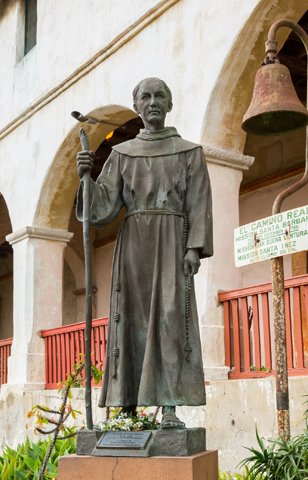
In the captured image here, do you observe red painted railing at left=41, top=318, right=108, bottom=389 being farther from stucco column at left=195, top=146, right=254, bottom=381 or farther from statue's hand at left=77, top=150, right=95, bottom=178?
statue's hand at left=77, top=150, right=95, bottom=178

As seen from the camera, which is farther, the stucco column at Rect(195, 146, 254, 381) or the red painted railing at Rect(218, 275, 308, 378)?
the stucco column at Rect(195, 146, 254, 381)

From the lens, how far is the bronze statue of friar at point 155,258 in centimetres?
351

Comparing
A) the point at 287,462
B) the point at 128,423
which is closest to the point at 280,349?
the point at 287,462

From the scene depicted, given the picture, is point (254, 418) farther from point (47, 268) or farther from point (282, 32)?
point (47, 268)

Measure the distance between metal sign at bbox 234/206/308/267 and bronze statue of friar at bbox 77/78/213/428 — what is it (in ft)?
2.52

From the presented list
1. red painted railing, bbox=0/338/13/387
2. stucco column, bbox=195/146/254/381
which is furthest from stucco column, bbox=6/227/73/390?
stucco column, bbox=195/146/254/381

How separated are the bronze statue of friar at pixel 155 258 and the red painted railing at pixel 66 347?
15.9ft

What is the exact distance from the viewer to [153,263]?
3.71m

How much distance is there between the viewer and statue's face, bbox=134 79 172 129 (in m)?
3.79

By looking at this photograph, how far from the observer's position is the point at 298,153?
37.0 feet

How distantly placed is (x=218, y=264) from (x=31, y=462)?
108 inches

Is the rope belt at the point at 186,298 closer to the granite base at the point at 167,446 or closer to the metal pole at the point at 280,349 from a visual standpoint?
the granite base at the point at 167,446

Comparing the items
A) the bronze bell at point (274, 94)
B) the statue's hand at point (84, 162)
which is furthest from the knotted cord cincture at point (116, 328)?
the bronze bell at point (274, 94)

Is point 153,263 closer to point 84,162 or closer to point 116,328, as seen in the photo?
point 116,328
